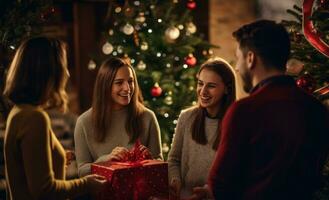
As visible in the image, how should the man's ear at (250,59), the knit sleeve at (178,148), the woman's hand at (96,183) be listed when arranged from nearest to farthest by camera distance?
the man's ear at (250,59) → the woman's hand at (96,183) → the knit sleeve at (178,148)

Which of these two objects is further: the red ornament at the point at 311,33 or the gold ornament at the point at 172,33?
the gold ornament at the point at 172,33

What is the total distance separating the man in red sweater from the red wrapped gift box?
0.62 meters

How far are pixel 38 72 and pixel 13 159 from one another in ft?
1.23

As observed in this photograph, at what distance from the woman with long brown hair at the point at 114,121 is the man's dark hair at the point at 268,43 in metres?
1.32

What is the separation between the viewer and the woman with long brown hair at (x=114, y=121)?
3309 mm

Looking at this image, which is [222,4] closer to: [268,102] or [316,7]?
[316,7]

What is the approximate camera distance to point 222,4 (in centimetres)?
730

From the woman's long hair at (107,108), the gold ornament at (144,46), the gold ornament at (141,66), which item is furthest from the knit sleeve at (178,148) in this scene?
the gold ornament at (144,46)

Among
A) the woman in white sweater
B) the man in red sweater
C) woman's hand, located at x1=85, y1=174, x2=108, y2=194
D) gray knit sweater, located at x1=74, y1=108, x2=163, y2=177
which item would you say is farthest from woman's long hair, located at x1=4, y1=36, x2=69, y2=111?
the woman in white sweater

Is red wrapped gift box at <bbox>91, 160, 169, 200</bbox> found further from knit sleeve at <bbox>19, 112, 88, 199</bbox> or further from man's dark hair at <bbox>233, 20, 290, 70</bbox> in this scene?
man's dark hair at <bbox>233, 20, 290, 70</bbox>

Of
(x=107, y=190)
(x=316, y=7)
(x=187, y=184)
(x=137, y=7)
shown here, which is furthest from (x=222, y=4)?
(x=107, y=190)

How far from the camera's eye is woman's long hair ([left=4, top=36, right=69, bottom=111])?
226 centimetres

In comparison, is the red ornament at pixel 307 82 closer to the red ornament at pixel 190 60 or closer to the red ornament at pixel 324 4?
the red ornament at pixel 324 4

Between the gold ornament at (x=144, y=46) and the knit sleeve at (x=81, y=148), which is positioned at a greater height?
the gold ornament at (x=144, y=46)
